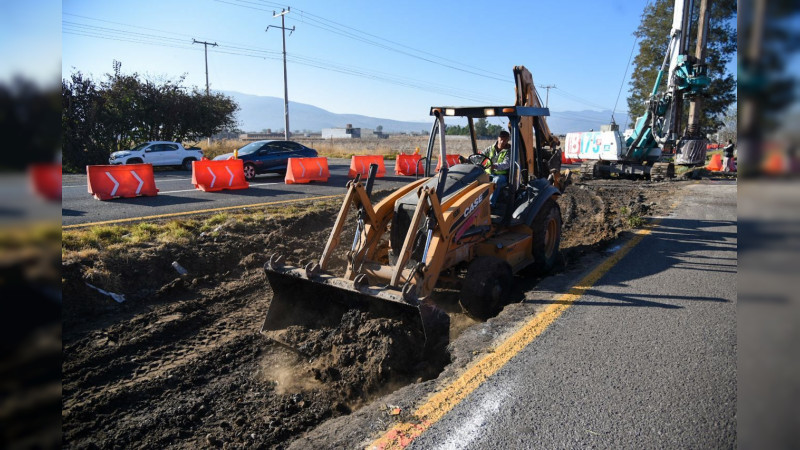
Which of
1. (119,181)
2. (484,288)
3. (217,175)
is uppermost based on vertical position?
(217,175)

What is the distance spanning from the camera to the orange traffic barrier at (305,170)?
53.5 ft

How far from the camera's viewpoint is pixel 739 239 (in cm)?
90

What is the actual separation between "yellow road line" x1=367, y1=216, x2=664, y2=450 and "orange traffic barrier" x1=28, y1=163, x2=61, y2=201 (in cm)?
262

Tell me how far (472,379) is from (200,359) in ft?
8.28

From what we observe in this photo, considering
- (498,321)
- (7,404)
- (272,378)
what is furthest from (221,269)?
(7,404)

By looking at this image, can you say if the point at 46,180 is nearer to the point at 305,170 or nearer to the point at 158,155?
the point at 305,170

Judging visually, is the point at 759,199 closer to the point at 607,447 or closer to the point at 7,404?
the point at 7,404

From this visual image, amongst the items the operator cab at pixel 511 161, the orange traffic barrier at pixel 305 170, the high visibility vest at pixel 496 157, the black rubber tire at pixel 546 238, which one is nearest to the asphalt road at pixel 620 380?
the black rubber tire at pixel 546 238

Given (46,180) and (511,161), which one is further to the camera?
(511,161)

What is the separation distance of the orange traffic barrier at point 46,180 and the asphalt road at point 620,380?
265 cm

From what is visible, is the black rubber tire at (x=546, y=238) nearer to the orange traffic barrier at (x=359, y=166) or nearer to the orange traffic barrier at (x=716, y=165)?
the orange traffic barrier at (x=359, y=166)

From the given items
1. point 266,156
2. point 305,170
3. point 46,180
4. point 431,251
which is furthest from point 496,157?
point 266,156

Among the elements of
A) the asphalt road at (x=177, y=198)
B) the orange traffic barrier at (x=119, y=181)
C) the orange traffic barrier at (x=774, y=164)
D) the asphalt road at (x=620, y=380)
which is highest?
the orange traffic barrier at (x=774, y=164)

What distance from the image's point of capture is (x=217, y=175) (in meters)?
13.9
